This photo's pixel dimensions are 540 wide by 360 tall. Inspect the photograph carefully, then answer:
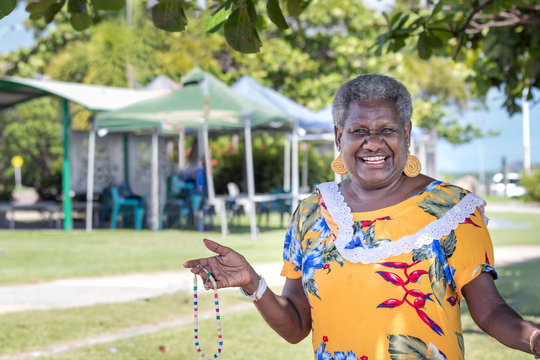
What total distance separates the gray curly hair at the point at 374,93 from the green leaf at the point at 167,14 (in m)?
0.87

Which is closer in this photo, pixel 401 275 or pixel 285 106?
pixel 401 275

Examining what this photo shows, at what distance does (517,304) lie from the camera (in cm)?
713

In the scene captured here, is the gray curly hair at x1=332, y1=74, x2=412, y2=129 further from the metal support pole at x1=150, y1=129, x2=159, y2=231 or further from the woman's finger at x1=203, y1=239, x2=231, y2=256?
the metal support pole at x1=150, y1=129, x2=159, y2=231

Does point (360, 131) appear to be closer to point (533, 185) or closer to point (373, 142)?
point (373, 142)

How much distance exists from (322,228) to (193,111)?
41.2 ft

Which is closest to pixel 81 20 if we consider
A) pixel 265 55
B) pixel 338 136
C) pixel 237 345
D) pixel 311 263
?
pixel 338 136

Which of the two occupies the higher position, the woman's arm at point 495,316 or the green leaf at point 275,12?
the green leaf at point 275,12

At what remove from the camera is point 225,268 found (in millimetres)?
2377

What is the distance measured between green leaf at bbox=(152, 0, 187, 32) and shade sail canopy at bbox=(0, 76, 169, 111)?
13006 millimetres

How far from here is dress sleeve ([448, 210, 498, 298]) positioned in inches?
86.8

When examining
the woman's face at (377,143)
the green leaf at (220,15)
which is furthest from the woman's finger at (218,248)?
the green leaf at (220,15)

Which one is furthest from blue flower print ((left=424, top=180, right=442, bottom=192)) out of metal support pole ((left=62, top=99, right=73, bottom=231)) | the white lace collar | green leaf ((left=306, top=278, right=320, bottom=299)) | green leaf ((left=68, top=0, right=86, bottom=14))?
metal support pole ((left=62, top=99, right=73, bottom=231))

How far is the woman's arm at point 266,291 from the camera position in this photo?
234 cm

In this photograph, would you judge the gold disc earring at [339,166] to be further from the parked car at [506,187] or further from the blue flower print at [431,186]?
the parked car at [506,187]
